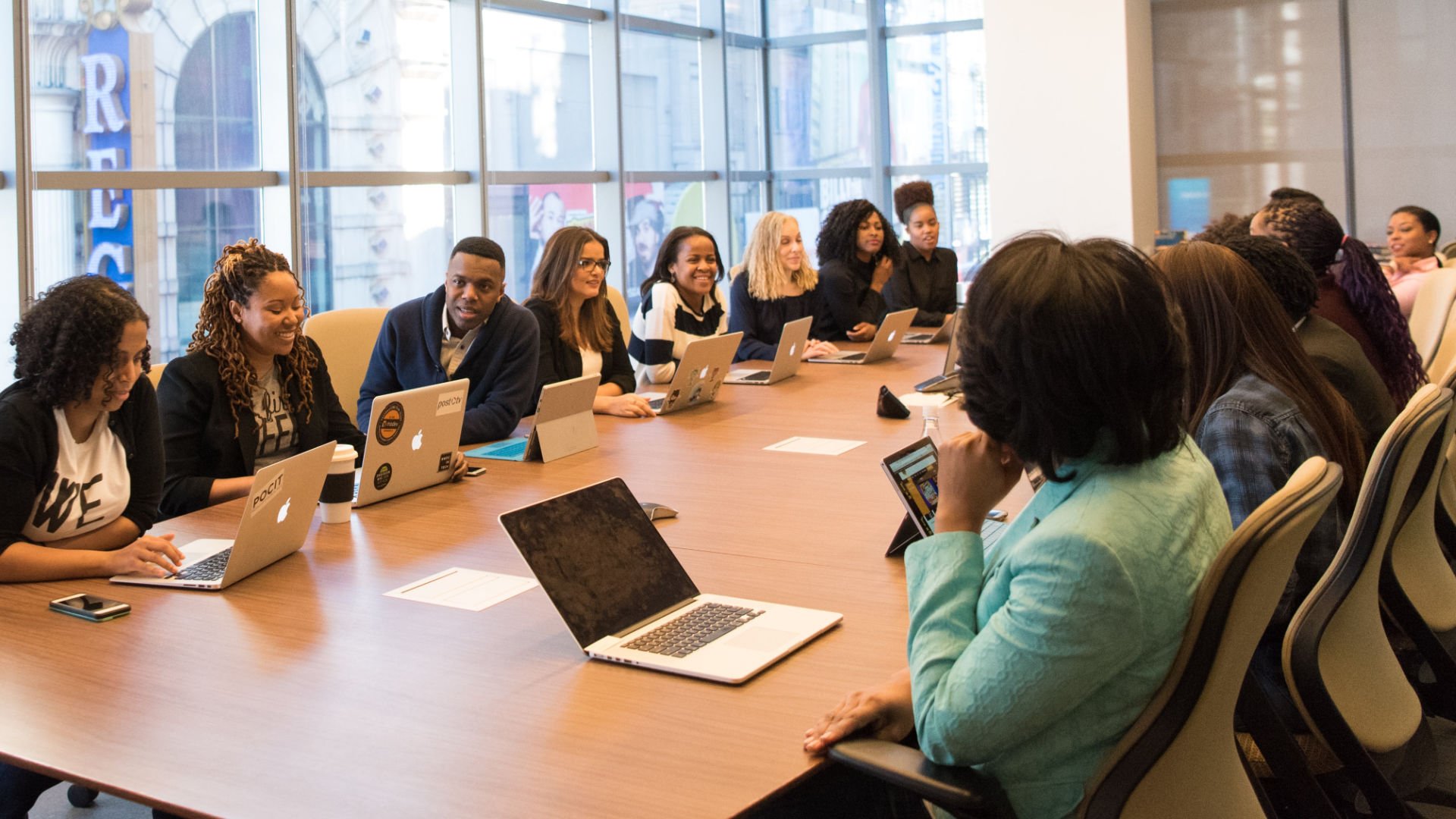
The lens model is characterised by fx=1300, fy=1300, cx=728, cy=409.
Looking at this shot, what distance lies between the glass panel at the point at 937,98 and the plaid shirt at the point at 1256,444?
776 cm

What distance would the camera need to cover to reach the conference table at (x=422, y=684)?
1.40 meters

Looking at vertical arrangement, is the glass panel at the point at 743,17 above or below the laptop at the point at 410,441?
above

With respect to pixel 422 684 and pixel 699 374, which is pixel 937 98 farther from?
pixel 422 684

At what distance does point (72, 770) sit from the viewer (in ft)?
4.76

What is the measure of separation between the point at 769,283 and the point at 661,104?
358cm

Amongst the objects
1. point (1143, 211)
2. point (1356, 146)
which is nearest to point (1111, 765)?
point (1143, 211)

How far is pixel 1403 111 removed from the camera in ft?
28.0

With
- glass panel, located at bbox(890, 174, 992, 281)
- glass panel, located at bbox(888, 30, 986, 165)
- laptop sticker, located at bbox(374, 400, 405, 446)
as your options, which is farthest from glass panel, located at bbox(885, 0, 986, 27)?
laptop sticker, located at bbox(374, 400, 405, 446)

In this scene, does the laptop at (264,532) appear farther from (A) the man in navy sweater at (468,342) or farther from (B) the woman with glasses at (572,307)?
(B) the woman with glasses at (572,307)

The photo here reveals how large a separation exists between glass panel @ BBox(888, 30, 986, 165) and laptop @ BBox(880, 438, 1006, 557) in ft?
25.0

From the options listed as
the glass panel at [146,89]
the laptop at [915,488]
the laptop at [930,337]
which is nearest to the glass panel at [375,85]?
the glass panel at [146,89]

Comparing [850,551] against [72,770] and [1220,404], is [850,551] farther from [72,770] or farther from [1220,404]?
[72,770]

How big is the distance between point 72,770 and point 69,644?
1.63 ft

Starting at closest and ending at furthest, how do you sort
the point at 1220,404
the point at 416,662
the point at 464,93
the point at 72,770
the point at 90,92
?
1. the point at 72,770
2. the point at 416,662
3. the point at 1220,404
4. the point at 90,92
5. the point at 464,93
